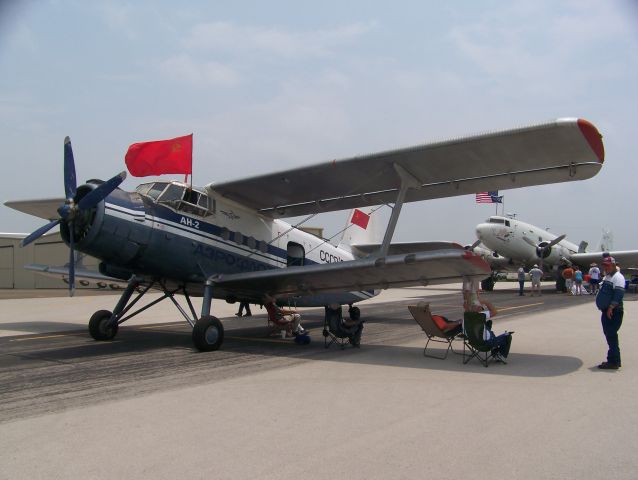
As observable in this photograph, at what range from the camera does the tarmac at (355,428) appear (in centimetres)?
363

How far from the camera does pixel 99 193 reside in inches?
332

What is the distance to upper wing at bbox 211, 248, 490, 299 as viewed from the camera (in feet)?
27.3

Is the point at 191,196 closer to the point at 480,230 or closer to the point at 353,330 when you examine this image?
the point at 353,330

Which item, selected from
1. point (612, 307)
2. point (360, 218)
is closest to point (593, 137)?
point (612, 307)

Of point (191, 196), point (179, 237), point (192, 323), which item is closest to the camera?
point (192, 323)

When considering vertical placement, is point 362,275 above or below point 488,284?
above

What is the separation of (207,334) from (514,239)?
2745 centimetres

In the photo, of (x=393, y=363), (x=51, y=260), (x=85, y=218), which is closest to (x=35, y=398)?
(x=85, y=218)

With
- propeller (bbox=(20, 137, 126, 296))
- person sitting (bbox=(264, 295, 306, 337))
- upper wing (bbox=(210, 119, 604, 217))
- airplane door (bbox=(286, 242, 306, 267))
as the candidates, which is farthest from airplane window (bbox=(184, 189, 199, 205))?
airplane door (bbox=(286, 242, 306, 267))

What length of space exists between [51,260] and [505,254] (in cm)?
3321

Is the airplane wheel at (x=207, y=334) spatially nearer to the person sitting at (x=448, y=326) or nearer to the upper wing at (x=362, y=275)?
the upper wing at (x=362, y=275)

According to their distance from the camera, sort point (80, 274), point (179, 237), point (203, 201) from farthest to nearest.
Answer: point (80, 274) → point (203, 201) → point (179, 237)

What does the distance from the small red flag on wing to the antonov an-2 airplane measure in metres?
4.42

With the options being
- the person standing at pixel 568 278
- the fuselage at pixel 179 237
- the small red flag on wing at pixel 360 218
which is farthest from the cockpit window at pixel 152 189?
the person standing at pixel 568 278
